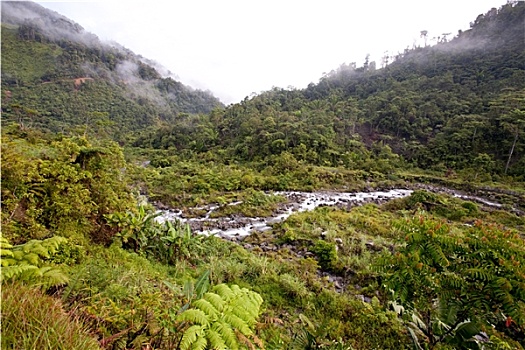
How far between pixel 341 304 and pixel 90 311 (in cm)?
561

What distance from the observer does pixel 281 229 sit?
1338cm

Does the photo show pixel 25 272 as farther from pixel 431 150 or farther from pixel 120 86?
pixel 120 86

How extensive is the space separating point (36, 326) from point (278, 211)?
1593 centimetres

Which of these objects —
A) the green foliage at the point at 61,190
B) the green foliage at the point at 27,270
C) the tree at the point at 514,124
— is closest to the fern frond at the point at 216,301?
the green foliage at the point at 27,270

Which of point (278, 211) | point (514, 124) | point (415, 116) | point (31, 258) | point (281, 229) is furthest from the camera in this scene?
point (415, 116)

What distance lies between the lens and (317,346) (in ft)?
11.3

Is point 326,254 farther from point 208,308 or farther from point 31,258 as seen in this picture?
point 31,258

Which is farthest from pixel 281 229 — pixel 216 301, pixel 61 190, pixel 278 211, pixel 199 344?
pixel 199 344

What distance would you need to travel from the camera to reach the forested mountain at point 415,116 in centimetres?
3397

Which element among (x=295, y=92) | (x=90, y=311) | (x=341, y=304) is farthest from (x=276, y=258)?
(x=295, y=92)

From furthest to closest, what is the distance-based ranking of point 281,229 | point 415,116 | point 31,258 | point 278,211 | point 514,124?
point 415,116
point 514,124
point 278,211
point 281,229
point 31,258

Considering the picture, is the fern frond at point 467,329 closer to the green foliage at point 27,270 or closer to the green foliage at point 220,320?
the green foliage at point 220,320

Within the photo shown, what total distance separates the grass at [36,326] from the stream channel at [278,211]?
587cm

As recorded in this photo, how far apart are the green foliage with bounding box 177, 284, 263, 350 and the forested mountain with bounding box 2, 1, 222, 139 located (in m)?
51.8
